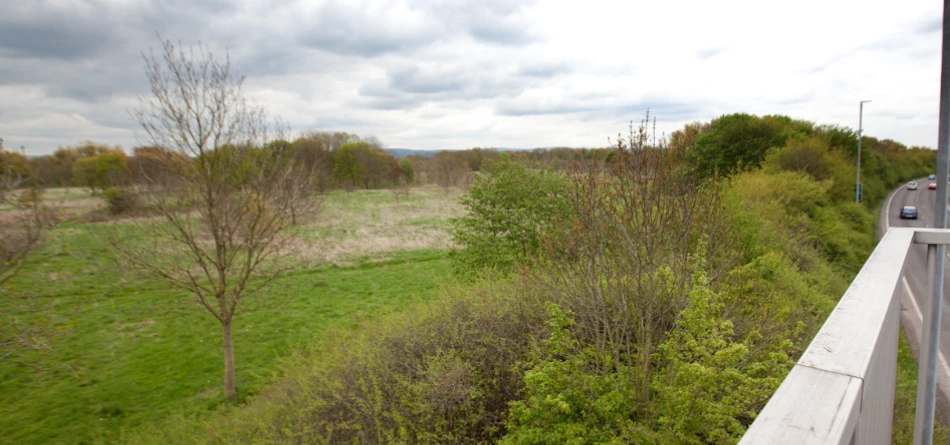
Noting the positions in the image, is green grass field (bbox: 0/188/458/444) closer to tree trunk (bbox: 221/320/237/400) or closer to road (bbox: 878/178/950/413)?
tree trunk (bbox: 221/320/237/400)

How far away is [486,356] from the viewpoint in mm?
6645

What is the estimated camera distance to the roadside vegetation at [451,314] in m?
5.08

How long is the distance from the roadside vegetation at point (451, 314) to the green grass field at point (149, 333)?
0.08 metres

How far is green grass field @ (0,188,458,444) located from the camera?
30.3 feet

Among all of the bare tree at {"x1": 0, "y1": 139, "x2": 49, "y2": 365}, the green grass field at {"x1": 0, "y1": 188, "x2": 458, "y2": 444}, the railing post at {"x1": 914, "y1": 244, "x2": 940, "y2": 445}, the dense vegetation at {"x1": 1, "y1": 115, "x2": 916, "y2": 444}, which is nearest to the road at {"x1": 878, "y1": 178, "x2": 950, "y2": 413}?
the railing post at {"x1": 914, "y1": 244, "x2": 940, "y2": 445}

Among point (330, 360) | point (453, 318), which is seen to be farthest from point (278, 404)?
point (453, 318)

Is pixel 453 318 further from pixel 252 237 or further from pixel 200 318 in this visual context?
pixel 200 318

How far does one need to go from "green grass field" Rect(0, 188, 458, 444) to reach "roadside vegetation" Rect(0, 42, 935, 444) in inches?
3.3

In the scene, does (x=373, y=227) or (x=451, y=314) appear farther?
(x=373, y=227)

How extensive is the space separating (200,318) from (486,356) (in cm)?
1226

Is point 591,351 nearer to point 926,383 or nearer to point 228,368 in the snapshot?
point 926,383

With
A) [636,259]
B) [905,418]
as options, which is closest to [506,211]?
[636,259]

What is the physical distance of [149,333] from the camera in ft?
44.3

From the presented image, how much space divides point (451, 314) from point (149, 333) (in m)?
10.9
